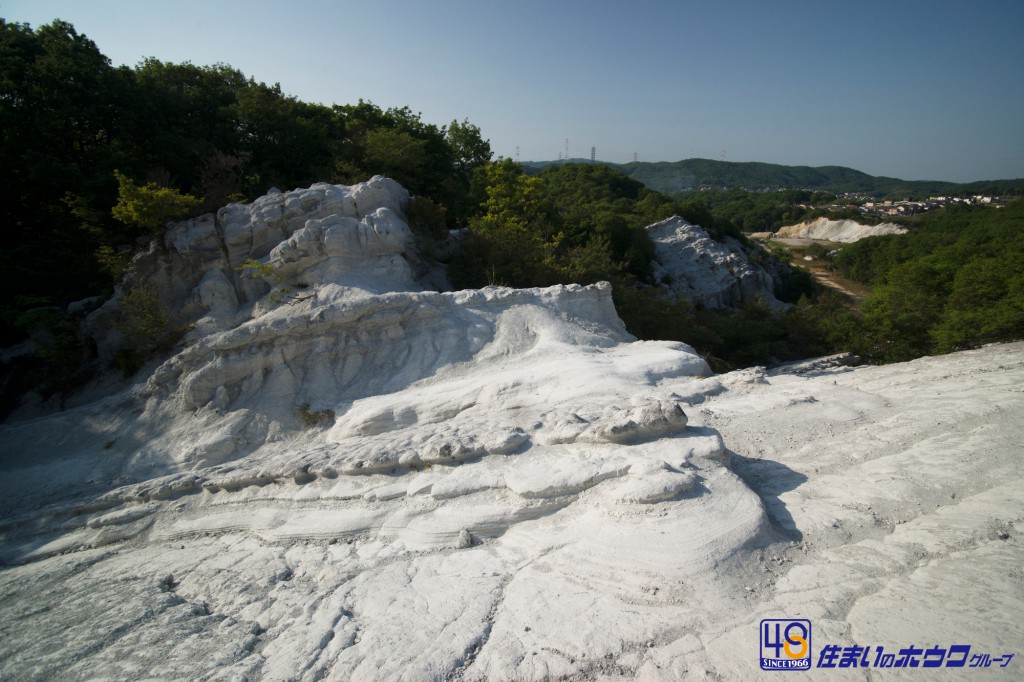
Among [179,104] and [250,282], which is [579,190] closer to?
[179,104]

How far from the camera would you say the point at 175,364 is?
9945mm

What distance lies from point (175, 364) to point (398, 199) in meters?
8.24

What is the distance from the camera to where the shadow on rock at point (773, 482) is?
192 inches

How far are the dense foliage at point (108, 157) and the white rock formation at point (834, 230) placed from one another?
68.6m

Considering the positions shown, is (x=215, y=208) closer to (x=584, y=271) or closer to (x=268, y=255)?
(x=268, y=255)

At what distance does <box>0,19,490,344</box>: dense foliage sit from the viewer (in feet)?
46.6

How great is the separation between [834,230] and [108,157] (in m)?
85.1

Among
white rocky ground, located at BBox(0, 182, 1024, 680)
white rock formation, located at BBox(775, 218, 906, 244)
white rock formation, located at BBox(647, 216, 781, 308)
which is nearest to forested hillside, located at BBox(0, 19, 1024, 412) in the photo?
white rocky ground, located at BBox(0, 182, 1024, 680)

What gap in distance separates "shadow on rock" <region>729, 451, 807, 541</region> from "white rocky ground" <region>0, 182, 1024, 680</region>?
4 cm

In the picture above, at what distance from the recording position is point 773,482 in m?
5.77

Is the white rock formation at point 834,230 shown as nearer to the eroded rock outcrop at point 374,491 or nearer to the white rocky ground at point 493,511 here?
the white rocky ground at point 493,511

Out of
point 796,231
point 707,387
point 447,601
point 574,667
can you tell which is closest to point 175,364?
point 447,601

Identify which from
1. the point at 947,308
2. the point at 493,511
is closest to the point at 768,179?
the point at 947,308

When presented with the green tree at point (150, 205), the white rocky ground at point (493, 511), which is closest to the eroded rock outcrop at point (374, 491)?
the white rocky ground at point (493, 511)
